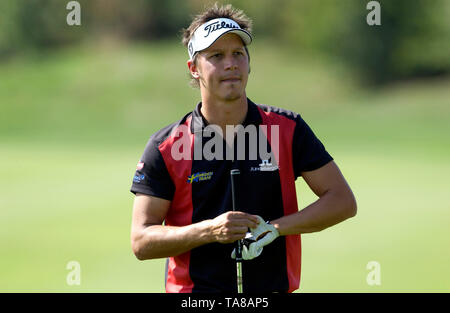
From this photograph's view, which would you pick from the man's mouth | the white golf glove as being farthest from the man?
the white golf glove

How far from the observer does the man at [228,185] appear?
4863 mm

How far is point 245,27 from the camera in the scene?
5.18 metres

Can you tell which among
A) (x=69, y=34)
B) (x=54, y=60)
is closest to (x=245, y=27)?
(x=54, y=60)

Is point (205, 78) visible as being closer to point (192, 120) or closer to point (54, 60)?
point (192, 120)

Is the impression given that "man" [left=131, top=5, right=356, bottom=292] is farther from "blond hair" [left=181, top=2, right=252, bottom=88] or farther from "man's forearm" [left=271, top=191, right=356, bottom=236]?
"blond hair" [left=181, top=2, right=252, bottom=88]

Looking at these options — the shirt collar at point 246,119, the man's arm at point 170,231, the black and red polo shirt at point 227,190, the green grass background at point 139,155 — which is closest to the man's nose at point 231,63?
the shirt collar at point 246,119

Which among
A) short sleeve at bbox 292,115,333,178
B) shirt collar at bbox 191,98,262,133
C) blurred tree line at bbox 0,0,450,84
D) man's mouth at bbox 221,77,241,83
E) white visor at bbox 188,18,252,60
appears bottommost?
short sleeve at bbox 292,115,333,178

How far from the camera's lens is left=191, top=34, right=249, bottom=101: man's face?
16.2ft

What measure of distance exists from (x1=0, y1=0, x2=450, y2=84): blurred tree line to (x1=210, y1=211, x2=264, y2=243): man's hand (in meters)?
38.2

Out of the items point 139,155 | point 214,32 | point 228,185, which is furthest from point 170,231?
point 139,155

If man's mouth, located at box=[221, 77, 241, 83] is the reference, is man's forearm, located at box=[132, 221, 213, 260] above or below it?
below

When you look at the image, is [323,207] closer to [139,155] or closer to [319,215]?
[319,215]

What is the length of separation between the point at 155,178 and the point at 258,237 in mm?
733

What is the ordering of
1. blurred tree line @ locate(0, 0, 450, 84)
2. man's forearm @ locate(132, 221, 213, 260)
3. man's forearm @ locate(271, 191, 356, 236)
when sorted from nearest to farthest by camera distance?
man's forearm @ locate(132, 221, 213, 260)
man's forearm @ locate(271, 191, 356, 236)
blurred tree line @ locate(0, 0, 450, 84)
